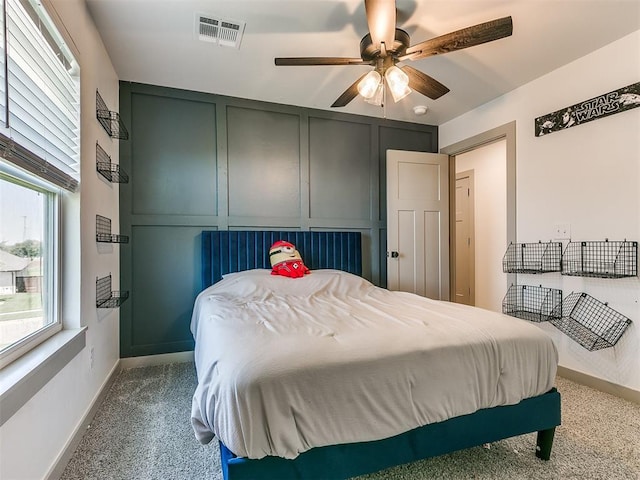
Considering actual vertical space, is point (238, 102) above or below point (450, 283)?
above

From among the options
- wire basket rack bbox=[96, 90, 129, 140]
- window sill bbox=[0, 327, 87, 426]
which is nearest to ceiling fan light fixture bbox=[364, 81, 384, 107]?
wire basket rack bbox=[96, 90, 129, 140]

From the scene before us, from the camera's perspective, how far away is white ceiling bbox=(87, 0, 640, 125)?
202cm

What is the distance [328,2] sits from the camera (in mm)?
1965

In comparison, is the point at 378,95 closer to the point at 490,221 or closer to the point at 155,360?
the point at 155,360

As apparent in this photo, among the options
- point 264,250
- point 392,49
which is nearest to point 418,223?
point 264,250

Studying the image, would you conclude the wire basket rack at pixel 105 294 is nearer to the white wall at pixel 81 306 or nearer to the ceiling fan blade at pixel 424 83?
the white wall at pixel 81 306

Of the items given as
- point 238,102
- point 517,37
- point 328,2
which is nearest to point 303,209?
point 238,102

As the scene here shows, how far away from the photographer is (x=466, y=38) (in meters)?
1.72

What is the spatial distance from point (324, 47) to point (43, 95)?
70.7 inches

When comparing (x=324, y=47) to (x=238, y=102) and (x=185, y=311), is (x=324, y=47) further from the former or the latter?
(x=185, y=311)

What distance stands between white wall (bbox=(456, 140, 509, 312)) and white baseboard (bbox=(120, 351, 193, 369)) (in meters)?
3.90

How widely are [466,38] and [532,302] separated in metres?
2.41

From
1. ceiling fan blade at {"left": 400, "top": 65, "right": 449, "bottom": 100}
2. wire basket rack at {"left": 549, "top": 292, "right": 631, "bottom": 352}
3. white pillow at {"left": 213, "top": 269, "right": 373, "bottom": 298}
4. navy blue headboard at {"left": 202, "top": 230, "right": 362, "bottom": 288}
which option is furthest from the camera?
navy blue headboard at {"left": 202, "top": 230, "right": 362, "bottom": 288}

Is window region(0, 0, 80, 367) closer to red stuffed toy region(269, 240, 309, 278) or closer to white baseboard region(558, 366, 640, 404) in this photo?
red stuffed toy region(269, 240, 309, 278)
